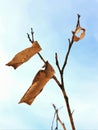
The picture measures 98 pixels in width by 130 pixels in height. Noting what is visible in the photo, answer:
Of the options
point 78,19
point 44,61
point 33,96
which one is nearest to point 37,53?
point 44,61

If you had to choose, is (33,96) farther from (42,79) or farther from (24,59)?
A: (24,59)

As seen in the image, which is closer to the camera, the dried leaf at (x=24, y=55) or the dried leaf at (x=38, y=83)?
the dried leaf at (x=38, y=83)

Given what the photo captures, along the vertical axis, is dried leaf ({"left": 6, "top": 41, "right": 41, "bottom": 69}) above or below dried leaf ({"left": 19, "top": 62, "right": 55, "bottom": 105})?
above

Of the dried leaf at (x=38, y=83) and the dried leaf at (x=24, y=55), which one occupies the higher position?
the dried leaf at (x=24, y=55)

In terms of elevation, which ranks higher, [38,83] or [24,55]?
[24,55]
